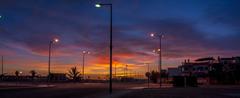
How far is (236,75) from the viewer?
11188cm

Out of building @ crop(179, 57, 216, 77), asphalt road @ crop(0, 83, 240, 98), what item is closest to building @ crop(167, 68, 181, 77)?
building @ crop(179, 57, 216, 77)

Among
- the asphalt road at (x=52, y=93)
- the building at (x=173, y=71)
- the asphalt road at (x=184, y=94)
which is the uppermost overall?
the building at (x=173, y=71)

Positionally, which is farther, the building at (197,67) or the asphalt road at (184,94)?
the building at (197,67)

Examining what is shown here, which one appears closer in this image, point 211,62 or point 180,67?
point 211,62

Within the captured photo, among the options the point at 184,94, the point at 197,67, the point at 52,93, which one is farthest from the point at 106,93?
the point at 197,67

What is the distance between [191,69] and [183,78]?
62.7 metres

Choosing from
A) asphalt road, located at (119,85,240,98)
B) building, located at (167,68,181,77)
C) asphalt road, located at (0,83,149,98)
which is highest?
building, located at (167,68,181,77)

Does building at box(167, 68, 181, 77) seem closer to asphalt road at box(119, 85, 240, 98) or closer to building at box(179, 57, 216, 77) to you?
building at box(179, 57, 216, 77)

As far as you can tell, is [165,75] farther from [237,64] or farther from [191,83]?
[191,83]

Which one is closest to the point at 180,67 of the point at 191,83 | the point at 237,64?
the point at 237,64

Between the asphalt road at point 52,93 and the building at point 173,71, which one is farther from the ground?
the building at point 173,71

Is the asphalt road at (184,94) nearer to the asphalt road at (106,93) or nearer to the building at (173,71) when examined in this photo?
the asphalt road at (106,93)

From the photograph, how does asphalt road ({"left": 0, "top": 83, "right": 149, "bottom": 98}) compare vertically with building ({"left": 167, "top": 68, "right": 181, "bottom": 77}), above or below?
below

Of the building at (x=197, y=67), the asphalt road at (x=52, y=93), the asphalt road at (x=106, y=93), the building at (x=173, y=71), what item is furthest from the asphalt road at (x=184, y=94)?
the building at (x=173, y=71)
